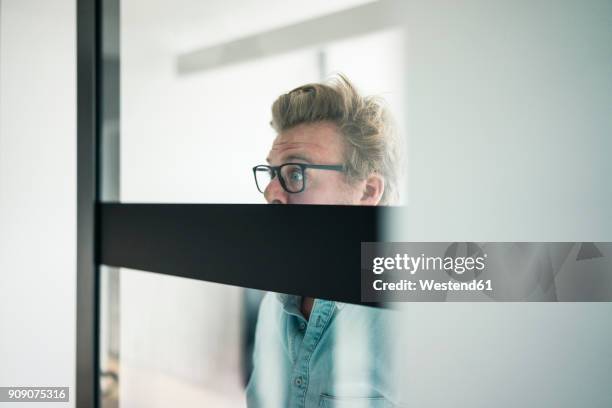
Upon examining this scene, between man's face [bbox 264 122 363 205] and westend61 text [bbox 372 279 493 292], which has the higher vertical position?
man's face [bbox 264 122 363 205]

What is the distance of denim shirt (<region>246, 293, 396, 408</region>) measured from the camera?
69cm

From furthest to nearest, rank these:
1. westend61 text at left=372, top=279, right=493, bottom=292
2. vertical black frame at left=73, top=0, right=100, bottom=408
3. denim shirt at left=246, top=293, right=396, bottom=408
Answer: vertical black frame at left=73, top=0, right=100, bottom=408
denim shirt at left=246, top=293, right=396, bottom=408
westend61 text at left=372, top=279, right=493, bottom=292

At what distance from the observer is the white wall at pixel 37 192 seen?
3.72ft

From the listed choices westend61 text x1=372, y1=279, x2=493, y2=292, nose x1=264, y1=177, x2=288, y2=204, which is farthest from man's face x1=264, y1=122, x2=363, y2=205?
westend61 text x1=372, y1=279, x2=493, y2=292

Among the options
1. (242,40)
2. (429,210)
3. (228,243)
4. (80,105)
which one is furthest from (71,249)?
(429,210)

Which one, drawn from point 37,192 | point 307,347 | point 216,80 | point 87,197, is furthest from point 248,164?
point 37,192

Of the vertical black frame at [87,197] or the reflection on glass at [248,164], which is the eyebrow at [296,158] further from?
the vertical black frame at [87,197]

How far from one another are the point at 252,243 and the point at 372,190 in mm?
221

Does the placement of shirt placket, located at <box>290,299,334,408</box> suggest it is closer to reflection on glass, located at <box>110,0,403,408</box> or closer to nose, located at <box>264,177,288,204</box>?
reflection on glass, located at <box>110,0,403,408</box>

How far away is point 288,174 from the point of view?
74 cm

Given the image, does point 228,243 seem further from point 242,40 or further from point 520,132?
point 520,132

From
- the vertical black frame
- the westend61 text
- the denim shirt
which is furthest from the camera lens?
the vertical black frame

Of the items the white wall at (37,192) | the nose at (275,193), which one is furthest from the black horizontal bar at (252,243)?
the white wall at (37,192)

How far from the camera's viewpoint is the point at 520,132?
56cm
